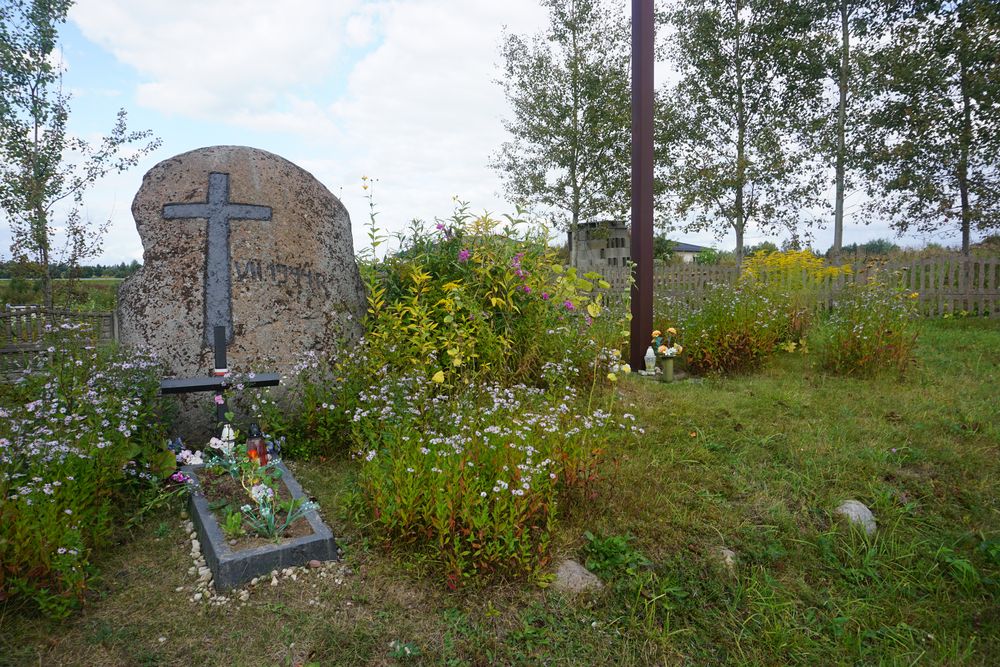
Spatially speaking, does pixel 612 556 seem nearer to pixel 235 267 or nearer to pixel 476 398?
pixel 476 398

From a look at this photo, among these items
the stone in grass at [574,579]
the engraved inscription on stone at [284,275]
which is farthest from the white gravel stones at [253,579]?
the engraved inscription on stone at [284,275]

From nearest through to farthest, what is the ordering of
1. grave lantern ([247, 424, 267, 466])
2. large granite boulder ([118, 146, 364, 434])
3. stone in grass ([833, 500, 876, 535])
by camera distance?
stone in grass ([833, 500, 876, 535])
grave lantern ([247, 424, 267, 466])
large granite boulder ([118, 146, 364, 434])

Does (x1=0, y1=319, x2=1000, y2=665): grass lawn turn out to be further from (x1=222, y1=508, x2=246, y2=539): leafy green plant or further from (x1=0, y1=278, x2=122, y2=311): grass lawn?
(x1=0, y1=278, x2=122, y2=311): grass lawn

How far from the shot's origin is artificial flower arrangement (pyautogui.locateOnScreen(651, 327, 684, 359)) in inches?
241

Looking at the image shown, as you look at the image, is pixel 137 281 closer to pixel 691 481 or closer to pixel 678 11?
pixel 691 481

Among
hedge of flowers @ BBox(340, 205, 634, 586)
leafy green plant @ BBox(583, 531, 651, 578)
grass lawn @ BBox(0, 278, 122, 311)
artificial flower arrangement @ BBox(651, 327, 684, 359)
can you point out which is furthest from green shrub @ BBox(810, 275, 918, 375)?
grass lawn @ BBox(0, 278, 122, 311)

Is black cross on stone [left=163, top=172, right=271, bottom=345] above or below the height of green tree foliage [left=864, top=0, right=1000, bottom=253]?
below

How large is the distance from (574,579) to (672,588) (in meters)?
0.44

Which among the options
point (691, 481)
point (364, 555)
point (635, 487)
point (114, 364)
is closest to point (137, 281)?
point (114, 364)

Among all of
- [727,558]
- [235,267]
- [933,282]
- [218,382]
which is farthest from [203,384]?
[933,282]

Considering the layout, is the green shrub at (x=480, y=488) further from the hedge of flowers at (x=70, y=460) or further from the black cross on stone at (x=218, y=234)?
the black cross on stone at (x=218, y=234)

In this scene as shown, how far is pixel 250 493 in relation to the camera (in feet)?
10.6

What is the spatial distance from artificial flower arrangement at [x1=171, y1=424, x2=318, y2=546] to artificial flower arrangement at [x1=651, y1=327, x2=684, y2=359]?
3.88 meters

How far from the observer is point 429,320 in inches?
199
